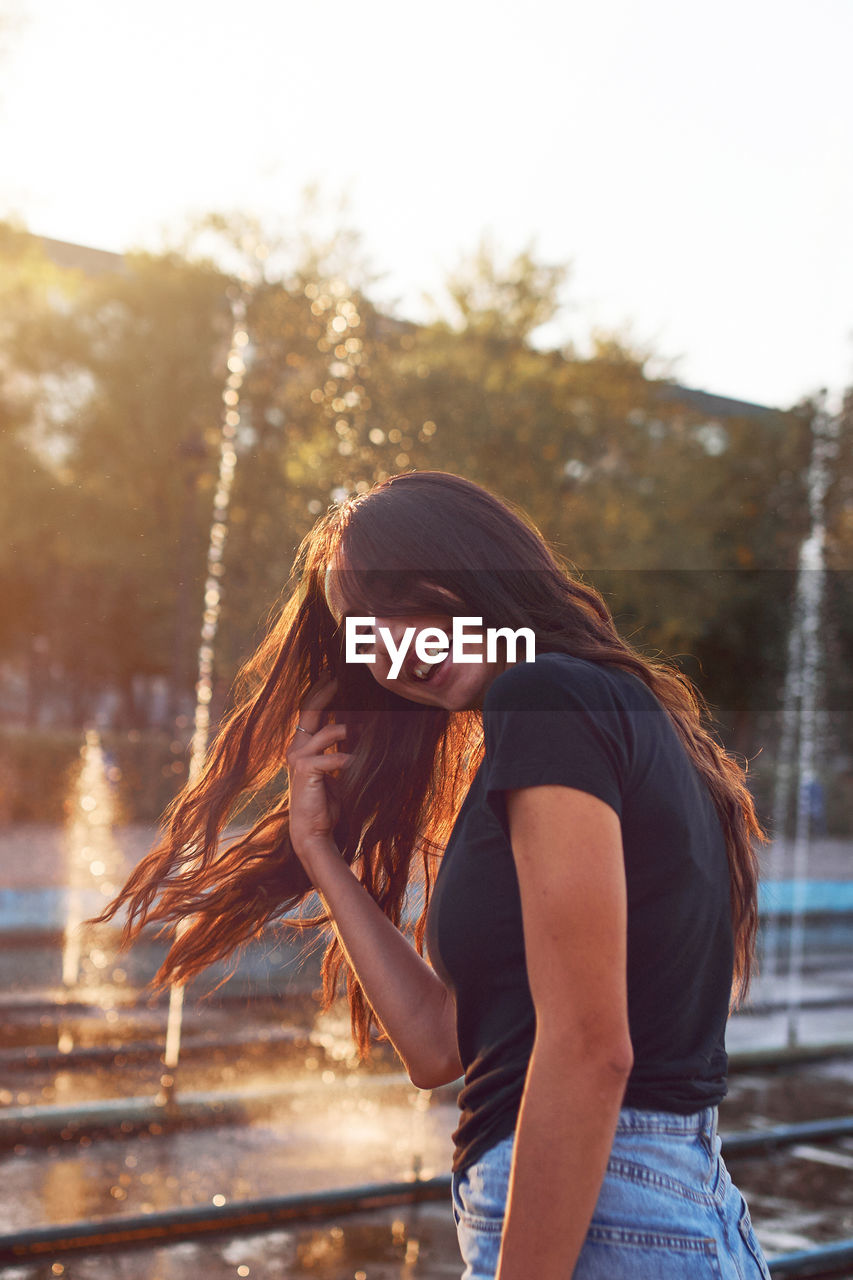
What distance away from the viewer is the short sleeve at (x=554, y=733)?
134cm

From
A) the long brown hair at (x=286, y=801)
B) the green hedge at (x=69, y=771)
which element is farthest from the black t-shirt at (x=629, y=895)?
the green hedge at (x=69, y=771)

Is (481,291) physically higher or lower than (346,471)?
higher

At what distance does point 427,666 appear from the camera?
1712mm

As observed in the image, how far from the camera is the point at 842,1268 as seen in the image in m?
4.65

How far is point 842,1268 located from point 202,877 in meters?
3.53

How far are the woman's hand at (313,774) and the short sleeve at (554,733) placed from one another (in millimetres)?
564

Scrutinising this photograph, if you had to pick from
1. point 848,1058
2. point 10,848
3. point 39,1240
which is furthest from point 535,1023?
point 10,848

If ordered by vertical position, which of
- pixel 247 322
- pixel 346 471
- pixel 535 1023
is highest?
pixel 247 322

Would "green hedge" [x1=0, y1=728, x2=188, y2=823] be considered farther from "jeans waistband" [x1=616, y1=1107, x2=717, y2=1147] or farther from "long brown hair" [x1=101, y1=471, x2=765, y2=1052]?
"jeans waistband" [x1=616, y1=1107, x2=717, y2=1147]

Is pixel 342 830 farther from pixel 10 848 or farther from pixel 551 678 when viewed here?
pixel 10 848
